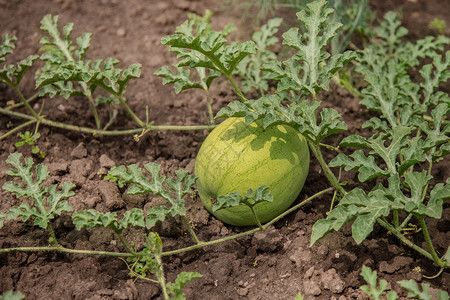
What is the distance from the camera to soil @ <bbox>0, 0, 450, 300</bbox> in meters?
2.98

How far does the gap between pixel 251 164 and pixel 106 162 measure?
4.27 ft

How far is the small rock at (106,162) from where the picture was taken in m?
3.71

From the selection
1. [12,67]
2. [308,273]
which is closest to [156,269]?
[308,273]

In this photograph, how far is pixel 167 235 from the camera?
331cm

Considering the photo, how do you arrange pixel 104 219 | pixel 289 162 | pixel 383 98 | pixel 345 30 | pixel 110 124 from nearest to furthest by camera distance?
1. pixel 104 219
2. pixel 289 162
3. pixel 383 98
4. pixel 110 124
5. pixel 345 30

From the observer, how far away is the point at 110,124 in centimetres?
412

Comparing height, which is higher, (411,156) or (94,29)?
(94,29)

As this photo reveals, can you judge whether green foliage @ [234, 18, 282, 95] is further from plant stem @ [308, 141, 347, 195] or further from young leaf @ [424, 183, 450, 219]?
young leaf @ [424, 183, 450, 219]

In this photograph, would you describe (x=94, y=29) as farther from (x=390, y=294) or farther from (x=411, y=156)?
(x=390, y=294)

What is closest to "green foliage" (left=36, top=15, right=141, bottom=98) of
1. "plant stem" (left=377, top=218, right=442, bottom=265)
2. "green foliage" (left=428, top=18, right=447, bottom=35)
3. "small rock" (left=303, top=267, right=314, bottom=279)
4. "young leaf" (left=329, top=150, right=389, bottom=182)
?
"young leaf" (left=329, top=150, right=389, bottom=182)

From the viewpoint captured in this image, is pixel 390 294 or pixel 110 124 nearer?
pixel 390 294

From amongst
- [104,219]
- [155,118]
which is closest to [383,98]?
[155,118]

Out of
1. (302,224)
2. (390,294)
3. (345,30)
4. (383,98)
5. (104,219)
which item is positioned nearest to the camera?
(390,294)

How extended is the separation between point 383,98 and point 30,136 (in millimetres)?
2820
